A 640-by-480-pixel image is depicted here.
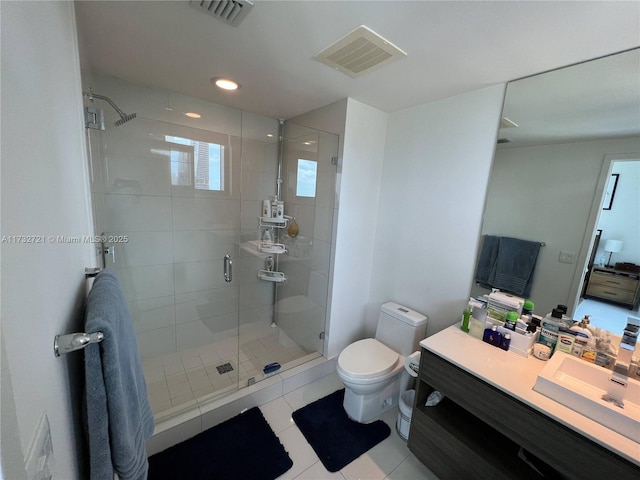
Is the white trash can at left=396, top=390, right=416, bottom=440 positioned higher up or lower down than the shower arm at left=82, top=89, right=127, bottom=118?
lower down

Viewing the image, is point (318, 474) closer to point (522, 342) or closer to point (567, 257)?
point (522, 342)

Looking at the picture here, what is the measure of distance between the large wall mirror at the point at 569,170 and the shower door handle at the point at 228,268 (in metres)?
2.14

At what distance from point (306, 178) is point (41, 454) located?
2.24 metres

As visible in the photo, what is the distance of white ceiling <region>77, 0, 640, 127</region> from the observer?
1.05m

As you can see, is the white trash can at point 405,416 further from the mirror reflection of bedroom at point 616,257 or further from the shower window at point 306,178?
the shower window at point 306,178

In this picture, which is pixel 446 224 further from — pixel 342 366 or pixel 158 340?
pixel 158 340

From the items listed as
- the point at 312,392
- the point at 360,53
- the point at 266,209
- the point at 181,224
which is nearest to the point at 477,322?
the point at 312,392

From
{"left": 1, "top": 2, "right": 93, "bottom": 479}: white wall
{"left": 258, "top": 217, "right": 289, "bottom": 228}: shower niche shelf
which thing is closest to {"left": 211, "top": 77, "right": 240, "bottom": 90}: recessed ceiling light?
{"left": 1, "top": 2, "right": 93, "bottom": 479}: white wall

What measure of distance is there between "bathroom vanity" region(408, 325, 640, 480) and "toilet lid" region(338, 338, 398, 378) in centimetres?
32

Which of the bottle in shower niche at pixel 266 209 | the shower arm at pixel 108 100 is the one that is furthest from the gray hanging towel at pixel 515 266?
the shower arm at pixel 108 100

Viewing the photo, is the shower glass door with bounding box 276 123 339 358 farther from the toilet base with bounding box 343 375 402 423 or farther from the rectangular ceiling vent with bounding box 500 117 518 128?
the rectangular ceiling vent with bounding box 500 117 518 128

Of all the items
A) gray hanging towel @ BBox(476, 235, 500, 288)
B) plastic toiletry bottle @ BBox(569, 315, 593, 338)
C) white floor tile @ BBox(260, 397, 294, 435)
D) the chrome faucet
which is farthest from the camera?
white floor tile @ BBox(260, 397, 294, 435)

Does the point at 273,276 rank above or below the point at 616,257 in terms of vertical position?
below

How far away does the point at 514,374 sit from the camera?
1260mm
